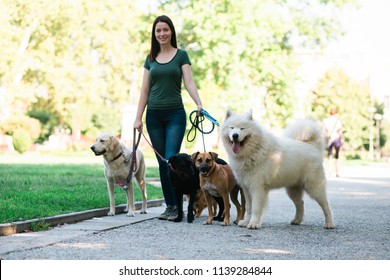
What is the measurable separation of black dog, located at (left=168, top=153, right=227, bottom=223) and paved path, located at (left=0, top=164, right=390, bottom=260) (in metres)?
0.30

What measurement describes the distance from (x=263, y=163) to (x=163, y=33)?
2.18 meters

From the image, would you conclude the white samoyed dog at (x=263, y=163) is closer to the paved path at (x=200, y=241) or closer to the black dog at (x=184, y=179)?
the paved path at (x=200, y=241)

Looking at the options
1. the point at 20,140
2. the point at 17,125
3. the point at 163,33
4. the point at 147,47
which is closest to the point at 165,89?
the point at 163,33

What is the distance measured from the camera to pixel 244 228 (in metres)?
8.23

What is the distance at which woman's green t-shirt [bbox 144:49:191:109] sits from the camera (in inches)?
340

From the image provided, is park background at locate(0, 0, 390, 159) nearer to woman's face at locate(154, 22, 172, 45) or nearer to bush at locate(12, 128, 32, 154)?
bush at locate(12, 128, 32, 154)

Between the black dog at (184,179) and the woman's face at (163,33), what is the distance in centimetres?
155

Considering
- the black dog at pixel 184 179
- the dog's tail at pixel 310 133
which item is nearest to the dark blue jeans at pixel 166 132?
the black dog at pixel 184 179

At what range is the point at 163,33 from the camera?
8531 mm

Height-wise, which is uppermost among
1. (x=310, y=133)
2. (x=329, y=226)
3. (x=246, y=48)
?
(x=246, y=48)

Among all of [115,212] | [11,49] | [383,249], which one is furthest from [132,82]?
[383,249]

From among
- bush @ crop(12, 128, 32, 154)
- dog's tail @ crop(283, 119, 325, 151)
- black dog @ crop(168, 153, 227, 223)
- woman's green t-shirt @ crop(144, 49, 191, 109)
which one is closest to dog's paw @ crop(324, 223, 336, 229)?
dog's tail @ crop(283, 119, 325, 151)

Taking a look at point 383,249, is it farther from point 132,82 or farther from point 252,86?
point 132,82

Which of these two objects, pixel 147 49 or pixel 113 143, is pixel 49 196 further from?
pixel 147 49
